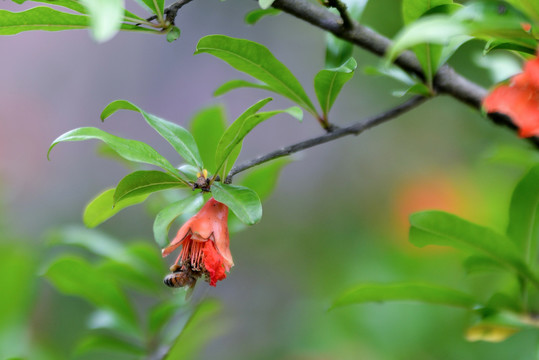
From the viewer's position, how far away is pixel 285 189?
98.5 inches

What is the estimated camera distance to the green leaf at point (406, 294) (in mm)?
688

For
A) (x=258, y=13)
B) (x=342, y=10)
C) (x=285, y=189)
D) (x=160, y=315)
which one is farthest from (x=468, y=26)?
(x=285, y=189)

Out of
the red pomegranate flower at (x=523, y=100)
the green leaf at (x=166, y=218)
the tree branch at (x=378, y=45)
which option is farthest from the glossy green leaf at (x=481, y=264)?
the green leaf at (x=166, y=218)

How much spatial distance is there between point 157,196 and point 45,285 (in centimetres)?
92

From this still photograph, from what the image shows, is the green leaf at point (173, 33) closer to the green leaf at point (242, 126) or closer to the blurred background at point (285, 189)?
the green leaf at point (242, 126)

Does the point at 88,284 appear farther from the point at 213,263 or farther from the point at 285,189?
the point at 285,189

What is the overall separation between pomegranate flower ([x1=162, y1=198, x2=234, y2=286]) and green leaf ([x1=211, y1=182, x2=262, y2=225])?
0.05m

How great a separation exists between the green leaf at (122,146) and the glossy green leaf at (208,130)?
1.11 ft

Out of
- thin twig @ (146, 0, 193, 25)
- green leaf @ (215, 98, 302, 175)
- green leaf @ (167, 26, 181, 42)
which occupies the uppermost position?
thin twig @ (146, 0, 193, 25)

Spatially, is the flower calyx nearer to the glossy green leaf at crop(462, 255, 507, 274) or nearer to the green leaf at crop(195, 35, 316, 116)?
the green leaf at crop(195, 35, 316, 116)

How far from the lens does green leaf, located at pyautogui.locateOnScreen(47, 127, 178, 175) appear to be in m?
0.51

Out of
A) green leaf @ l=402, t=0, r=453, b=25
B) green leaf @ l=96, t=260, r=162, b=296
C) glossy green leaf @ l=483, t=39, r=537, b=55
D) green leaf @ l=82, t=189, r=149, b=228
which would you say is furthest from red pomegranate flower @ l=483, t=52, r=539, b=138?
green leaf @ l=96, t=260, r=162, b=296

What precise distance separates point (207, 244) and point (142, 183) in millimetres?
94

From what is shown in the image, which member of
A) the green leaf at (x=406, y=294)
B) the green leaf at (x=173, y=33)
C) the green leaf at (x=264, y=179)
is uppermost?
the green leaf at (x=264, y=179)
